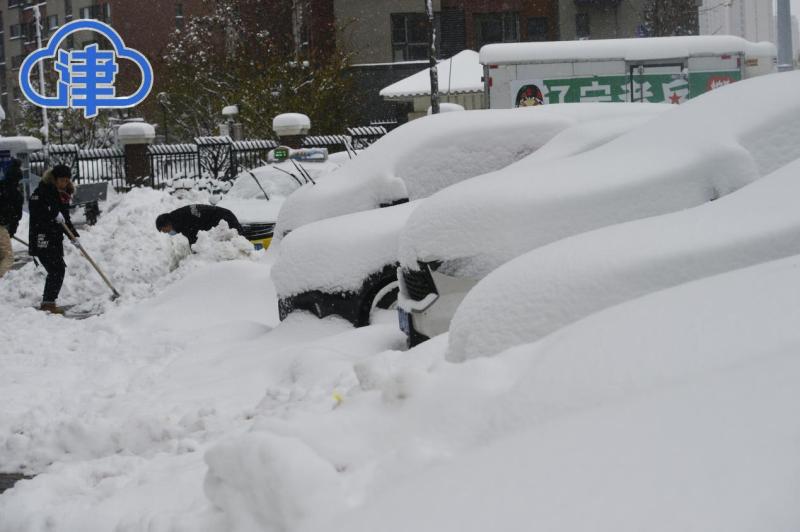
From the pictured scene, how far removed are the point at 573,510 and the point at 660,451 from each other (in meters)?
0.24

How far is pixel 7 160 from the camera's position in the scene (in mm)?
24547

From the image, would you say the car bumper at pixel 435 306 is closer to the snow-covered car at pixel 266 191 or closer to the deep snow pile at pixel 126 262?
the deep snow pile at pixel 126 262

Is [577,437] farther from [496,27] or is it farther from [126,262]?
[496,27]

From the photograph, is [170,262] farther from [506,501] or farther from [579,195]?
[506,501]

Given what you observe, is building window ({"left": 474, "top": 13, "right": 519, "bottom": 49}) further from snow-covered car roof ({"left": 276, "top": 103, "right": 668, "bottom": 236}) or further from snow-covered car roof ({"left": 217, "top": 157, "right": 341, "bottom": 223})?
snow-covered car roof ({"left": 276, "top": 103, "right": 668, "bottom": 236})

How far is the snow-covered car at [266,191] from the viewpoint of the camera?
1574cm

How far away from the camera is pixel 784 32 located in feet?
81.9

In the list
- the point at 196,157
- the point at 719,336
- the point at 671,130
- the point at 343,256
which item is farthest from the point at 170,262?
the point at 196,157

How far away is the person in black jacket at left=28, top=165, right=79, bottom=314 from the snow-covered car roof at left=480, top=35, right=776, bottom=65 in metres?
7.61

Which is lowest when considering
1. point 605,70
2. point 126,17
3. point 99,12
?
point 605,70

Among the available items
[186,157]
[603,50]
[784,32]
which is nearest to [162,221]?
[603,50]

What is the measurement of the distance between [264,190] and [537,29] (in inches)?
1199

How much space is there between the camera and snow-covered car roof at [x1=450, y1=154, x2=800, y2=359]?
14.8 ft

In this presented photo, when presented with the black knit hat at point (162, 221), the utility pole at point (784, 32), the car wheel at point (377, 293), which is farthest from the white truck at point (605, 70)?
the car wheel at point (377, 293)
